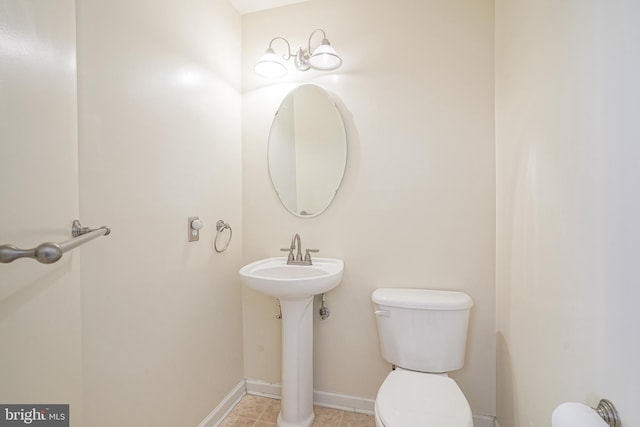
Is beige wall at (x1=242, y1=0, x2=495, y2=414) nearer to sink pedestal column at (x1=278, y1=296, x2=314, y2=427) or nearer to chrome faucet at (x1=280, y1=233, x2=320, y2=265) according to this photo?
chrome faucet at (x1=280, y1=233, x2=320, y2=265)

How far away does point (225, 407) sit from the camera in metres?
1.79

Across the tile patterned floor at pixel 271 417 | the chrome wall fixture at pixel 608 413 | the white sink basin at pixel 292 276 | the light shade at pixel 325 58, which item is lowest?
the tile patterned floor at pixel 271 417

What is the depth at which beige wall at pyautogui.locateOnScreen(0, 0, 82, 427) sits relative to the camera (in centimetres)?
70

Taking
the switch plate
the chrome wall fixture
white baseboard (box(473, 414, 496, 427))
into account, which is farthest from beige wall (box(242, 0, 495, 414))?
the chrome wall fixture

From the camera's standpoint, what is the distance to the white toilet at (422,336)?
129 centimetres

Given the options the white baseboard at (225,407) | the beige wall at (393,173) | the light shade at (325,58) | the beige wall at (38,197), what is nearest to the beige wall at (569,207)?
the beige wall at (393,173)

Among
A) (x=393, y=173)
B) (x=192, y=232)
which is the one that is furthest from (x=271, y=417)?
(x=393, y=173)

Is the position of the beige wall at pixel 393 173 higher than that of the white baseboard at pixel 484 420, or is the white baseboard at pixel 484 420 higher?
the beige wall at pixel 393 173

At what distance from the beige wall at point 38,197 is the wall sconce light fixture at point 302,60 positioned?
999 millimetres

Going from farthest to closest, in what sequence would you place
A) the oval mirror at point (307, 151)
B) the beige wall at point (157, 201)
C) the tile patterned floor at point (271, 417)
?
1. the oval mirror at point (307, 151)
2. the tile patterned floor at point (271, 417)
3. the beige wall at point (157, 201)

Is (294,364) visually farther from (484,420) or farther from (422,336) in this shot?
(484,420)

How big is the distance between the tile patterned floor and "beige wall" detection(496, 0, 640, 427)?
2.49 ft

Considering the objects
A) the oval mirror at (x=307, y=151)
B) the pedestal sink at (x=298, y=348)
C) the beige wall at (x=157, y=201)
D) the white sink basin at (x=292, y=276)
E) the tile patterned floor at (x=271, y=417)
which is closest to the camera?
the beige wall at (x=157, y=201)

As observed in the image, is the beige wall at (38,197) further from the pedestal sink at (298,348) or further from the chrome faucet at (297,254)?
the chrome faucet at (297,254)
